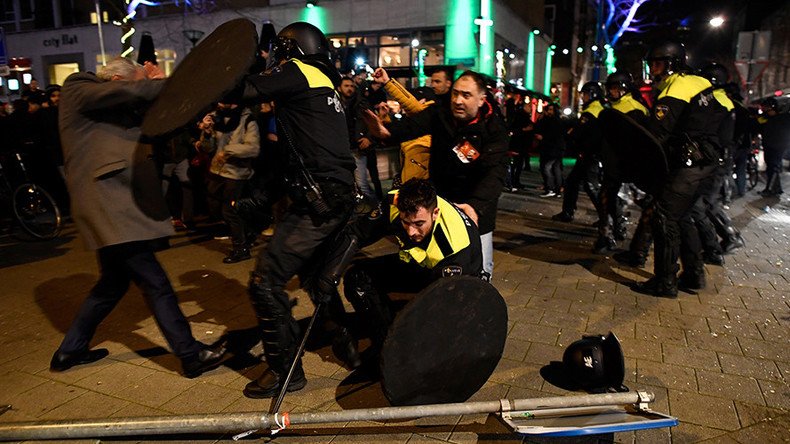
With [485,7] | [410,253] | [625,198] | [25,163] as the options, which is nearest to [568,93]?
[485,7]

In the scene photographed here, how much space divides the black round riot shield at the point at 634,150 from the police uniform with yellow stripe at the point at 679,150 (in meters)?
0.15

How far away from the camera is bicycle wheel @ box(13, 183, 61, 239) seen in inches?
282

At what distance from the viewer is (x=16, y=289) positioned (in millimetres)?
5238

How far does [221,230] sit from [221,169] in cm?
174

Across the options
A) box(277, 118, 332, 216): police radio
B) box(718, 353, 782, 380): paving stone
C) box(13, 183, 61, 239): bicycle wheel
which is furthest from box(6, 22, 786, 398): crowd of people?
box(13, 183, 61, 239): bicycle wheel

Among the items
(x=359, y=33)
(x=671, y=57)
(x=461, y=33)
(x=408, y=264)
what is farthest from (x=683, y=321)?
(x=359, y=33)

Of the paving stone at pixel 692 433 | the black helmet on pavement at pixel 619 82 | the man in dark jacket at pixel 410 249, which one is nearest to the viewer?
the paving stone at pixel 692 433

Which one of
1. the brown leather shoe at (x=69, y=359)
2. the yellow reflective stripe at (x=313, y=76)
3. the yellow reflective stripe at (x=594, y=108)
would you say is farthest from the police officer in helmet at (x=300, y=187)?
the yellow reflective stripe at (x=594, y=108)

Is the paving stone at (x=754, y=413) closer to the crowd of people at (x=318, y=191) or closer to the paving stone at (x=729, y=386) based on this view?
the paving stone at (x=729, y=386)

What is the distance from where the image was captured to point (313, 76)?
3014 millimetres

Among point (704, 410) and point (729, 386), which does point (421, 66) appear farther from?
point (704, 410)

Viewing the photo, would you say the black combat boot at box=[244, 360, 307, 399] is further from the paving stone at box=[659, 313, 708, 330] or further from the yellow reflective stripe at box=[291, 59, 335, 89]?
the paving stone at box=[659, 313, 708, 330]

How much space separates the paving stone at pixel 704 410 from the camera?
2902 millimetres

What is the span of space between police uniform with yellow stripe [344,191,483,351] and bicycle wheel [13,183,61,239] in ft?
19.1
